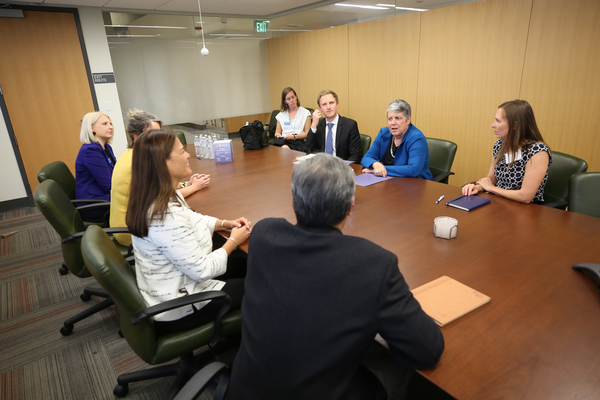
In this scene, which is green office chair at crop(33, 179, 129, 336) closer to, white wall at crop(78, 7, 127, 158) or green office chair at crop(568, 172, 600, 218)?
green office chair at crop(568, 172, 600, 218)

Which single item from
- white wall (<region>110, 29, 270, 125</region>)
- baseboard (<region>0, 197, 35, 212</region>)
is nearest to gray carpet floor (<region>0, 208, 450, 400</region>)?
baseboard (<region>0, 197, 35, 212</region>)

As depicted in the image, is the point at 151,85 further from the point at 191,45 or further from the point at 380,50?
the point at 380,50

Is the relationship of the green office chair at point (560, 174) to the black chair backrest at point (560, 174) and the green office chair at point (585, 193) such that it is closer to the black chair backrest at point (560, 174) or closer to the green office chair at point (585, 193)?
the black chair backrest at point (560, 174)

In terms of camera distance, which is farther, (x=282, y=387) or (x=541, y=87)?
(x=541, y=87)

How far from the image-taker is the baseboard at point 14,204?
5029mm

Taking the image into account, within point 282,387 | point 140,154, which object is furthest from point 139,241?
point 282,387

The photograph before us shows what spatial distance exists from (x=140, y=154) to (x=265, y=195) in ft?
3.54

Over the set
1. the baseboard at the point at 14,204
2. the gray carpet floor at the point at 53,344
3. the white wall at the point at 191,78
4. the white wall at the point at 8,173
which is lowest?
the gray carpet floor at the point at 53,344

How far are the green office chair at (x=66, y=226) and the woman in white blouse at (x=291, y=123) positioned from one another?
9.72ft

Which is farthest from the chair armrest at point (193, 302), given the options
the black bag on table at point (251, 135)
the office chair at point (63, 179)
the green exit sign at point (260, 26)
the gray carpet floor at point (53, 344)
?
the green exit sign at point (260, 26)

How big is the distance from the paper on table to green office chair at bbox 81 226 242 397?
1.41 meters

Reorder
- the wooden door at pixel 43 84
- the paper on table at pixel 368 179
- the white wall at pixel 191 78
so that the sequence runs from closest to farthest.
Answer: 1. the paper on table at pixel 368 179
2. the wooden door at pixel 43 84
3. the white wall at pixel 191 78

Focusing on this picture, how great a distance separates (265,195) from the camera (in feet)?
8.32

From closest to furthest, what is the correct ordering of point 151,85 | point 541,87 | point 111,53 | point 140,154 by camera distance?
point 140,154 < point 541,87 < point 111,53 < point 151,85
